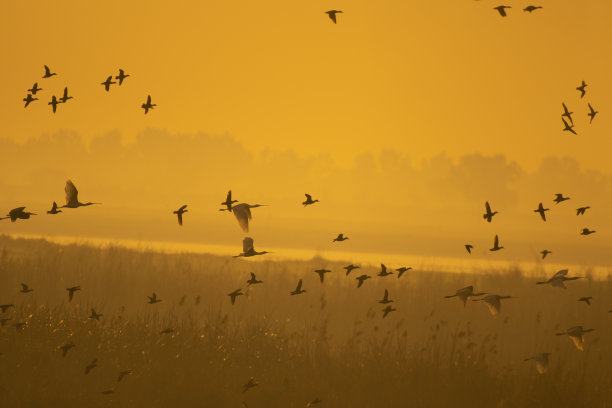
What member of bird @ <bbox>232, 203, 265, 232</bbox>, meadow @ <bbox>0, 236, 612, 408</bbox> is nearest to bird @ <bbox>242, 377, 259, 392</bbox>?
meadow @ <bbox>0, 236, 612, 408</bbox>

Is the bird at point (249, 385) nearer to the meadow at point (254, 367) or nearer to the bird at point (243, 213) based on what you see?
the meadow at point (254, 367)

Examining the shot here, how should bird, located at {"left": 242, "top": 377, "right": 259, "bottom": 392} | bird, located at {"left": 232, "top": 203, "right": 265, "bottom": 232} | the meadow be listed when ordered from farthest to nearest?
1. the meadow
2. bird, located at {"left": 242, "top": 377, "right": 259, "bottom": 392}
3. bird, located at {"left": 232, "top": 203, "right": 265, "bottom": 232}

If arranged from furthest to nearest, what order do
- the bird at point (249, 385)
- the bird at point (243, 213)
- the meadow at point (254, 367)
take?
1. the meadow at point (254, 367)
2. the bird at point (249, 385)
3. the bird at point (243, 213)

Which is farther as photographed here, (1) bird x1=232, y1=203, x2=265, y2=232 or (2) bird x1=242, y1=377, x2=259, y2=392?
(2) bird x1=242, y1=377, x2=259, y2=392

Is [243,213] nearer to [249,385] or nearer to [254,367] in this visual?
[249,385]

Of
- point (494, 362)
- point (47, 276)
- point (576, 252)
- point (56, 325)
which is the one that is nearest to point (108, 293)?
point (47, 276)

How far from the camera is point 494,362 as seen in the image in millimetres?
24812

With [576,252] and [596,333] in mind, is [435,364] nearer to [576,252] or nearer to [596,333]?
[596,333]

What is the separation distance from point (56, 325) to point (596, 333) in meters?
14.8

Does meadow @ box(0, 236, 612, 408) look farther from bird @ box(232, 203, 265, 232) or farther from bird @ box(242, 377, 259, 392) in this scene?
bird @ box(232, 203, 265, 232)

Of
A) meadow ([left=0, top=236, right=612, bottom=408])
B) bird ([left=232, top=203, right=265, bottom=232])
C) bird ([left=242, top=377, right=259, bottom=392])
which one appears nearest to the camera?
bird ([left=232, top=203, right=265, bottom=232])

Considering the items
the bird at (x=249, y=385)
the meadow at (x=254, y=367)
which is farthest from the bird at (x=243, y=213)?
the meadow at (x=254, y=367)

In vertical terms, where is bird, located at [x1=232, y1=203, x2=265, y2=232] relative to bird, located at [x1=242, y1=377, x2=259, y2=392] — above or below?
above

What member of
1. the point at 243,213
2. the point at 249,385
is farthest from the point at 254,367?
the point at 243,213
